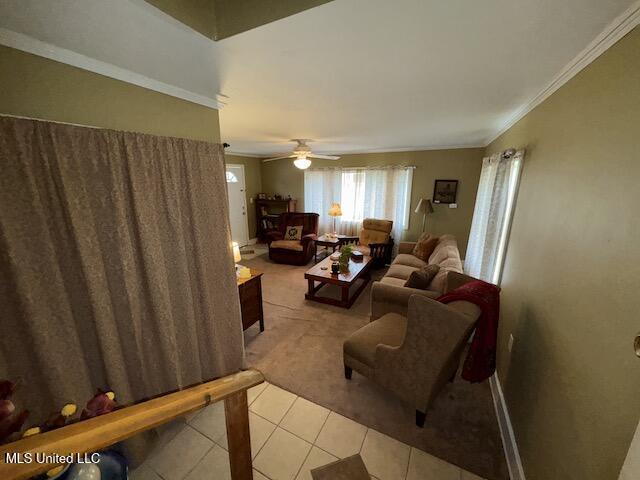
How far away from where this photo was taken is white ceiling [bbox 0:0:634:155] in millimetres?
877

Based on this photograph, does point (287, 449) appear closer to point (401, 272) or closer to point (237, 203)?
point (401, 272)

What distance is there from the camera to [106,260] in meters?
1.35

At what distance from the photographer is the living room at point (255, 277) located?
0.88 m

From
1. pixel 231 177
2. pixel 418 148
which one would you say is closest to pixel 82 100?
pixel 231 177

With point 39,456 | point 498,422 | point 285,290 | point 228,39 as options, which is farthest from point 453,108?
point 285,290

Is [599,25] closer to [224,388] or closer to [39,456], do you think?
[224,388]

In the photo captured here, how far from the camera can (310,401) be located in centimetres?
191

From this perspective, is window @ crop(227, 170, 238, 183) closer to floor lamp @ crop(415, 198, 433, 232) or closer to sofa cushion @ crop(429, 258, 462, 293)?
floor lamp @ crop(415, 198, 433, 232)

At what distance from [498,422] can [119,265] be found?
2807 mm

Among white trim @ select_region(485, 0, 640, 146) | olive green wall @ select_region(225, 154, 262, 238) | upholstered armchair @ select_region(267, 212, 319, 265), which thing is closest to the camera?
white trim @ select_region(485, 0, 640, 146)

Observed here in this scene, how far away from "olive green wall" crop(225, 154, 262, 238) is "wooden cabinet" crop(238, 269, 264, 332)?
395cm

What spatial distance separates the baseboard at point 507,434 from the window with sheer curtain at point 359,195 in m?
3.39

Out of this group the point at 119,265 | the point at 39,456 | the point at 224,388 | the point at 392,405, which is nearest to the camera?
the point at 39,456

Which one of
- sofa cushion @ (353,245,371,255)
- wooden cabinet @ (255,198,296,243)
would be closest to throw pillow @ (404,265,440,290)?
sofa cushion @ (353,245,371,255)
